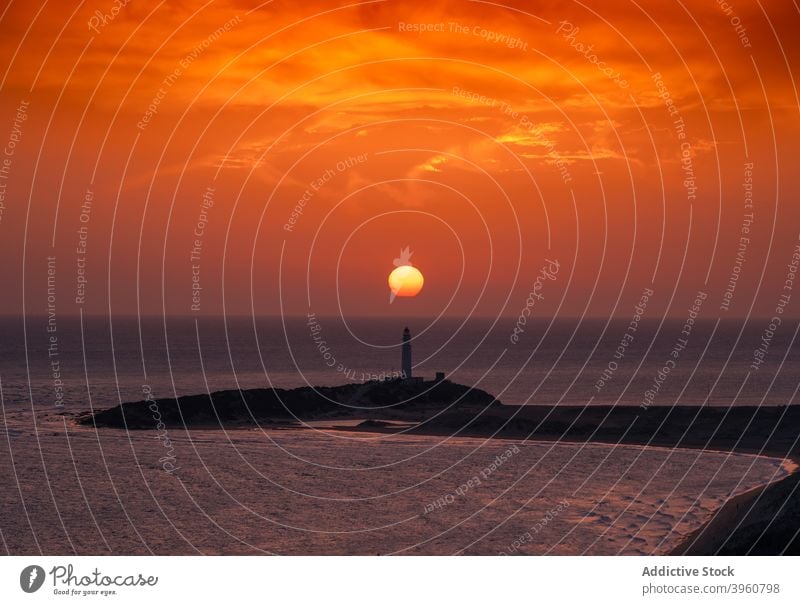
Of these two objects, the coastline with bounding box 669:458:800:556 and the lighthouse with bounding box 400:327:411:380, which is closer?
the coastline with bounding box 669:458:800:556

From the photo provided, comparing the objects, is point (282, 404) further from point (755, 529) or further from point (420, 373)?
point (420, 373)

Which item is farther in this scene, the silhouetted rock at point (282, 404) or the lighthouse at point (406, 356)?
the lighthouse at point (406, 356)

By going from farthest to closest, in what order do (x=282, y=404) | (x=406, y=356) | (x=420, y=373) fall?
1. (x=420, y=373)
2. (x=406, y=356)
3. (x=282, y=404)

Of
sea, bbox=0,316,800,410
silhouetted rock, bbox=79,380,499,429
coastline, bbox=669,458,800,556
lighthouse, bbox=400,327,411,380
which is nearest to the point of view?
coastline, bbox=669,458,800,556

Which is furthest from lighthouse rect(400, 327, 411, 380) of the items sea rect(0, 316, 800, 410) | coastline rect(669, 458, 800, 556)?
coastline rect(669, 458, 800, 556)

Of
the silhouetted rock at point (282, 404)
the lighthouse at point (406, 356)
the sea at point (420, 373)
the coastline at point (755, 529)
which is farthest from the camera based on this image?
the sea at point (420, 373)

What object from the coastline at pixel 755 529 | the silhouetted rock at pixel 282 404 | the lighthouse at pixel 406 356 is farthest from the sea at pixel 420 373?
the coastline at pixel 755 529

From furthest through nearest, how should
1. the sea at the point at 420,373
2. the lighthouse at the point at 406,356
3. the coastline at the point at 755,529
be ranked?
the sea at the point at 420,373 < the lighthouse at the point at 406,356 < the coastline at the point at 755,529

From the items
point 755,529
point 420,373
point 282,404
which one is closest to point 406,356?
point 282,404

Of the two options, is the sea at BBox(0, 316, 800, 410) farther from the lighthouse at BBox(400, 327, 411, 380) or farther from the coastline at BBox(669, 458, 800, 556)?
the coastline at BBox(669, 458, 800, 556)

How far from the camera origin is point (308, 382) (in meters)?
122

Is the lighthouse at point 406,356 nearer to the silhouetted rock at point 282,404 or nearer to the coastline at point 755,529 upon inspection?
the silhouetted rock at point 282,404

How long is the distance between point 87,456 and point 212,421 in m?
16.1
